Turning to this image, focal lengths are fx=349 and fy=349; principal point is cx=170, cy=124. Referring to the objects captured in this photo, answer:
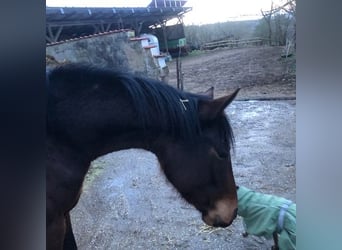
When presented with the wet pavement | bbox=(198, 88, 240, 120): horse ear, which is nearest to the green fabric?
the wet pavement

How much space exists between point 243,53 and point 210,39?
7cm

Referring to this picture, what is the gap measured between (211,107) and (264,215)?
1.00 feet

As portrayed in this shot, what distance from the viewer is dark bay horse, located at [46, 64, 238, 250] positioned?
0.67 meters

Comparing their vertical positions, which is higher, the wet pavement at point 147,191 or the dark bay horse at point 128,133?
the dark bay horse at point 128,133

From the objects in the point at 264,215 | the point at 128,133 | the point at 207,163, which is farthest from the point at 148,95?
the point at 264,215

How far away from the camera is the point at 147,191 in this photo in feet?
2.59

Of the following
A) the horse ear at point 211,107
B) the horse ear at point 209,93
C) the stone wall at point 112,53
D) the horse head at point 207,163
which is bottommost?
the horse head at point 207,163

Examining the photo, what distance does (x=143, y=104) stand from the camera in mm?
691

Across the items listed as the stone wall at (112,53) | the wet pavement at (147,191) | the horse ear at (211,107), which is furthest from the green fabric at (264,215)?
the stone wall at (112,53)

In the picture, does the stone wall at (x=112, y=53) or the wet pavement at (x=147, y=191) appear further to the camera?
the wet pavement at (x=147, y=191)

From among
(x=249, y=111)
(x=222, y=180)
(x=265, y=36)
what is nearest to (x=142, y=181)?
(x=222, y=180)

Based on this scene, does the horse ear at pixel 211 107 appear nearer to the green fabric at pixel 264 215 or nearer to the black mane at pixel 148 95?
the black mane at pixel 148 95

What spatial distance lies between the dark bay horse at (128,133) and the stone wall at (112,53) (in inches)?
0.9

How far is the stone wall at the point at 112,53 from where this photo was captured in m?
0.62
